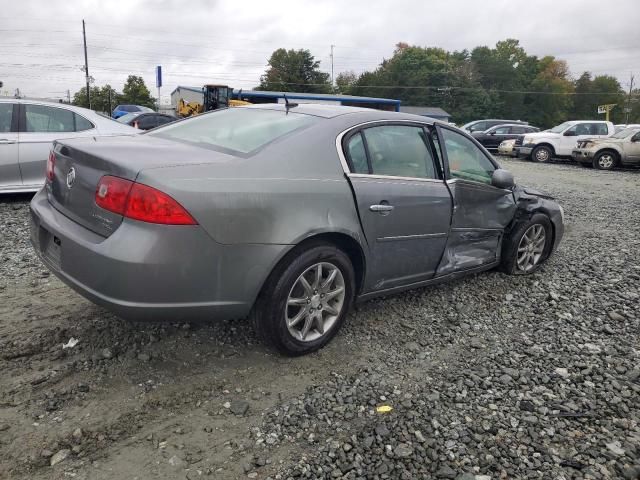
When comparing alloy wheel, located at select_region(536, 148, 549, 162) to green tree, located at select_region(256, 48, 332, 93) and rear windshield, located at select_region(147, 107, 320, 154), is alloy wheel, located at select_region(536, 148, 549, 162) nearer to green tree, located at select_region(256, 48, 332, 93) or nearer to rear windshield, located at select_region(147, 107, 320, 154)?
rear windshield, located at select_region(147, 107, 320, 154)

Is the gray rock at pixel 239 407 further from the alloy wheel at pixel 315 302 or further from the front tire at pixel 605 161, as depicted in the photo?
the front tire at pixel 605 161

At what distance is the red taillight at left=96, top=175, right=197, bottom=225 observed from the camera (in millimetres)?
2463

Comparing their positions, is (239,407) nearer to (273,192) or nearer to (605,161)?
(273,192)

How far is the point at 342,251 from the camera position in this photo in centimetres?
320

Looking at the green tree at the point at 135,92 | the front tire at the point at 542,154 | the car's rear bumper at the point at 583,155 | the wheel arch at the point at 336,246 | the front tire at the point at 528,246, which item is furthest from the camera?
the green tree at the point at 135,92

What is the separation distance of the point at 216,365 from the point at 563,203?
8.43 m

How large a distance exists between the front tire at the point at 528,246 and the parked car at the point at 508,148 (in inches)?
669

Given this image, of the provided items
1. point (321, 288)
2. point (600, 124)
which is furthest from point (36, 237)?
point (600, 124)

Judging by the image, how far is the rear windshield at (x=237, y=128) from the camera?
3.12m

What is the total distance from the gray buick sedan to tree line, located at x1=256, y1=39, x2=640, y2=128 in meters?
68.8

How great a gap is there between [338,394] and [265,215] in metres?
1.05

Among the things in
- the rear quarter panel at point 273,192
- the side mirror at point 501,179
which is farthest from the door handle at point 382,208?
the side mirror at point 501,179

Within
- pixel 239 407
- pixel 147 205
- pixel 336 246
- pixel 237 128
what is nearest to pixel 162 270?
pixel 147 205

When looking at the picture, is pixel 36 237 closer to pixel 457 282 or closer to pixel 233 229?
pixel 233 229
